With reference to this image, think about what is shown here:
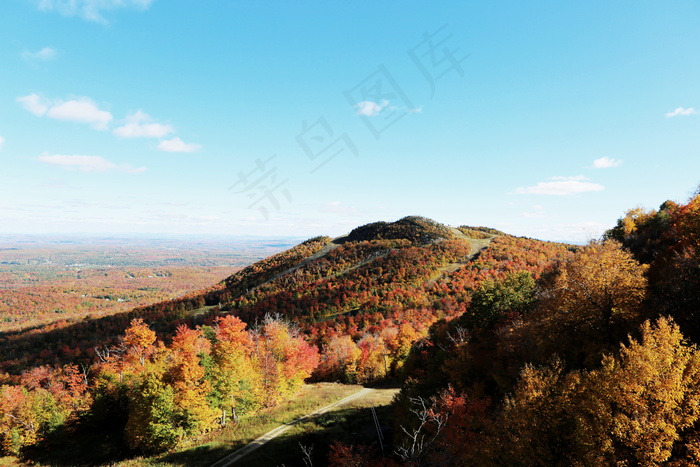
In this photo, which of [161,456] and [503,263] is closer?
[161,456]

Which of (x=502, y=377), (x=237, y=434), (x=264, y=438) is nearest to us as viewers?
(x=502, y=377)

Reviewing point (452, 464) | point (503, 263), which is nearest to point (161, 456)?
point (452, 464)

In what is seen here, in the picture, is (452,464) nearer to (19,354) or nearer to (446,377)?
(446,377)

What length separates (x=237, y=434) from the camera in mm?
44156

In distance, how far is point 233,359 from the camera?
50.5 metres

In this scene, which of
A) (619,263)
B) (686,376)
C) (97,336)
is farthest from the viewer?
(97,336)

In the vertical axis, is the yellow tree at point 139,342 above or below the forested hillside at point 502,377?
above

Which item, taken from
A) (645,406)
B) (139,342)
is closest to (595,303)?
(645,406)

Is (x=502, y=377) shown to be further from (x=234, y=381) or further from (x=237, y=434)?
(x=234, y=381)

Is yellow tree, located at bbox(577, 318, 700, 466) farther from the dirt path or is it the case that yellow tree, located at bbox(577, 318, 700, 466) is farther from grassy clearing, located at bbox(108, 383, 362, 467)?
the dirt path

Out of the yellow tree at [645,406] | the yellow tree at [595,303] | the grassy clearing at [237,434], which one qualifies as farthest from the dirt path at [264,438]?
the yellow tree at [645,406]

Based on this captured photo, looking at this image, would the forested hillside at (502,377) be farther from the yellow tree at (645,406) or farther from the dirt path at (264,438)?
the dirt path at (264,438)

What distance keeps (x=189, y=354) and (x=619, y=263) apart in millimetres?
59004

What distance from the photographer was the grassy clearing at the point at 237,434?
127ft
